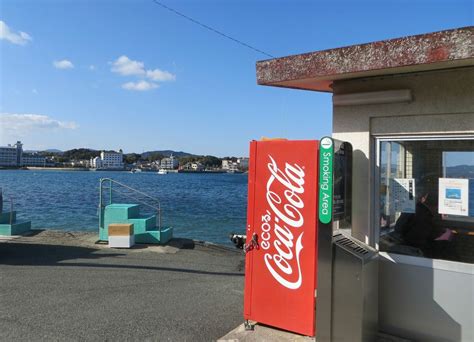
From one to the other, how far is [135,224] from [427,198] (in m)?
8.71

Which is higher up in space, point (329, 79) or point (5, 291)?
point (329, 79)

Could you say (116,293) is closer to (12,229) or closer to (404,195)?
(404,195)

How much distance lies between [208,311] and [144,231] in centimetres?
606

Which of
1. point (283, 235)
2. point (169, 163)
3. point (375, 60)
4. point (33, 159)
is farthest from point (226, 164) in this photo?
point (375, 60)

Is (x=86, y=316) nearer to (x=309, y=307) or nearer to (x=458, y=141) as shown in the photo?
(x=309, y=307)

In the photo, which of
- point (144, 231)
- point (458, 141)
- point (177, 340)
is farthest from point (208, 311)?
point (144, 231)

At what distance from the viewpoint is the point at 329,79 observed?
4.57 metres

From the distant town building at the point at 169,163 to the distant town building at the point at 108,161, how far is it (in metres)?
17.5

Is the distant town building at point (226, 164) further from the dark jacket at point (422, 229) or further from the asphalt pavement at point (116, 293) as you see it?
the dark jacket at point (422, 229)

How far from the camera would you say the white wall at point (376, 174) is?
4.07 metres

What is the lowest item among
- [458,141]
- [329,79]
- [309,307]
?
[309,307]

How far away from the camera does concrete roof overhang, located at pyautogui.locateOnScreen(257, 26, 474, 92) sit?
346 cm

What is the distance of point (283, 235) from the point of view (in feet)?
14.7

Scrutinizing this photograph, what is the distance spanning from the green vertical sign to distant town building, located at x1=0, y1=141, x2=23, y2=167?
159 m
